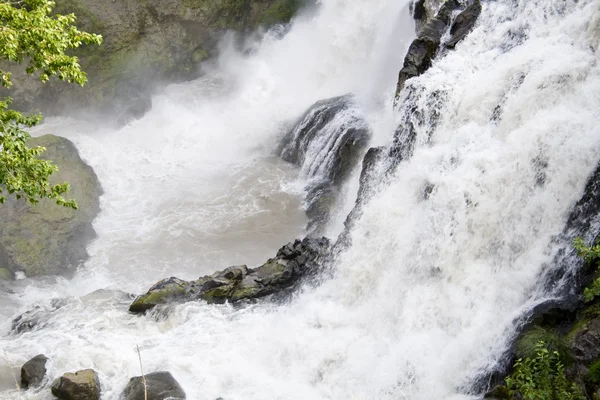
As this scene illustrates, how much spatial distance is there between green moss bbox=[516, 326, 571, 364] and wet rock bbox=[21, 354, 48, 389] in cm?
917

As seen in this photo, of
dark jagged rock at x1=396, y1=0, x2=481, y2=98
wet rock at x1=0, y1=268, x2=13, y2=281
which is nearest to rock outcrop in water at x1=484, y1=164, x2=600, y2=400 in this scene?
dark jagged rock at x1=396, y1=0, x2=481, y2=98

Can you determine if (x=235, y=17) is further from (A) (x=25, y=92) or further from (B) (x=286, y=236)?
(B) (x=286, y=236)

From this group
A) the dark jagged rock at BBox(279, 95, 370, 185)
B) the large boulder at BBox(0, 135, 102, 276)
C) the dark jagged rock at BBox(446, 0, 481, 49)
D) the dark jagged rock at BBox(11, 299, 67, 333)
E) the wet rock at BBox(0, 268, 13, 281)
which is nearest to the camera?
the dark jagged rock at BBox(11, 299, 67, 333)

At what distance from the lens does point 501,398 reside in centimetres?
845

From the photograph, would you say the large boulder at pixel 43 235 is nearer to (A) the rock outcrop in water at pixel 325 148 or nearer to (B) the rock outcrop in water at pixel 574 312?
(A) the rock outcrop in water at pixel 325 148

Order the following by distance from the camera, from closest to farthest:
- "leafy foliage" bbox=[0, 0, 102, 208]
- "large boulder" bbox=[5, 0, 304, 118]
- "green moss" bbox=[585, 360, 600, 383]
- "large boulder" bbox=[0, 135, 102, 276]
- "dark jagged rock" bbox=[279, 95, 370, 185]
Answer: "green moss" bbox=[585, 360, 600, 383]
"leafy foliage" bbox=[0, 0, 102, 208]
"large boulder" bbox=[0, 135, 102, 276]
"dark jagged rock" bbox=[279, 95, 370, 185]
"large boulder" bbox=[5, 0, 304, 118]

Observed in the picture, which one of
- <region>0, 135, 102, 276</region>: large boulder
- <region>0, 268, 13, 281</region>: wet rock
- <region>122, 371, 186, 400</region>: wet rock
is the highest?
<region>0, 135, 102, 276</region>: large boulder

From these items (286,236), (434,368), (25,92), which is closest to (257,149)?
(286,236)

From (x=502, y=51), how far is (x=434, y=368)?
8432 mm

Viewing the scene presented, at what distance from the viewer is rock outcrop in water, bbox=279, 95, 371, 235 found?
682 inches

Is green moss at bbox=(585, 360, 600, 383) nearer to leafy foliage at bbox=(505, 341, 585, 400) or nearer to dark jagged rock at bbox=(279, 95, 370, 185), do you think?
leafy foliage at bbox=(505, 341, 585, 400)

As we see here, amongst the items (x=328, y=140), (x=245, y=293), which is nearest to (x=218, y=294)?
(x=245, y=293)

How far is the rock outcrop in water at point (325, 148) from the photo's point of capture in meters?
17.3

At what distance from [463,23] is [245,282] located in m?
9.49
